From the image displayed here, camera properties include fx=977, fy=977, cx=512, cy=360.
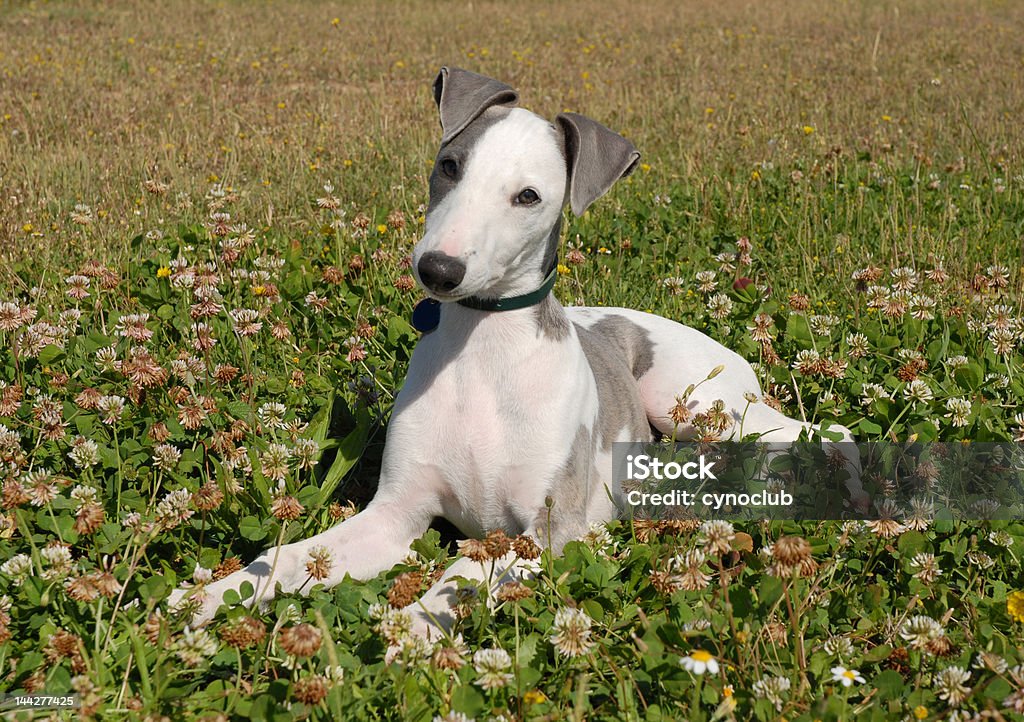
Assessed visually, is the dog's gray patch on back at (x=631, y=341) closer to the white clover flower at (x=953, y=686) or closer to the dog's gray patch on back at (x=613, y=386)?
the dog's gray patch on back at (x=613, y=386)

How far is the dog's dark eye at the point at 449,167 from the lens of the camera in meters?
3.41

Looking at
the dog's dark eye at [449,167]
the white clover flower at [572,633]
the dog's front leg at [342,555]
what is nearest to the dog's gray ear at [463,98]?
the dog's dark eye at [449,167]

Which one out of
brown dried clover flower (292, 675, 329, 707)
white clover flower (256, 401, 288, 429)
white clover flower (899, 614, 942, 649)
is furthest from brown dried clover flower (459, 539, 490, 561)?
white clover flower (256, 401, 288, 429)

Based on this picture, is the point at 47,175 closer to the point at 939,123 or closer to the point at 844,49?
the point at 939,123

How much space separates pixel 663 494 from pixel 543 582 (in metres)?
0.97

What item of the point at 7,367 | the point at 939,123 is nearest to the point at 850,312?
the point at 7,367

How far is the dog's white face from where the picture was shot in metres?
3.09

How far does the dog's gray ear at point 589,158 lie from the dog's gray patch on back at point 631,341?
1077mm

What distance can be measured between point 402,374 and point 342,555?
145 cm

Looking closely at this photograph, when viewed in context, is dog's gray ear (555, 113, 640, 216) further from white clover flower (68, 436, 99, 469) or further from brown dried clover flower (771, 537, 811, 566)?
white clover flower (68, 436, 99, 469)

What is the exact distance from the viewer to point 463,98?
12.0ft

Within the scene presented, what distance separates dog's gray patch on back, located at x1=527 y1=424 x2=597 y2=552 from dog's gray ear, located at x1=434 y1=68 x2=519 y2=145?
1.22 m

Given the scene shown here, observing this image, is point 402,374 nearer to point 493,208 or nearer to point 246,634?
point 493,208

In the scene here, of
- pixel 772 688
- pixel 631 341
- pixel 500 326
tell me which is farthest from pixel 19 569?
pixel 631 341
